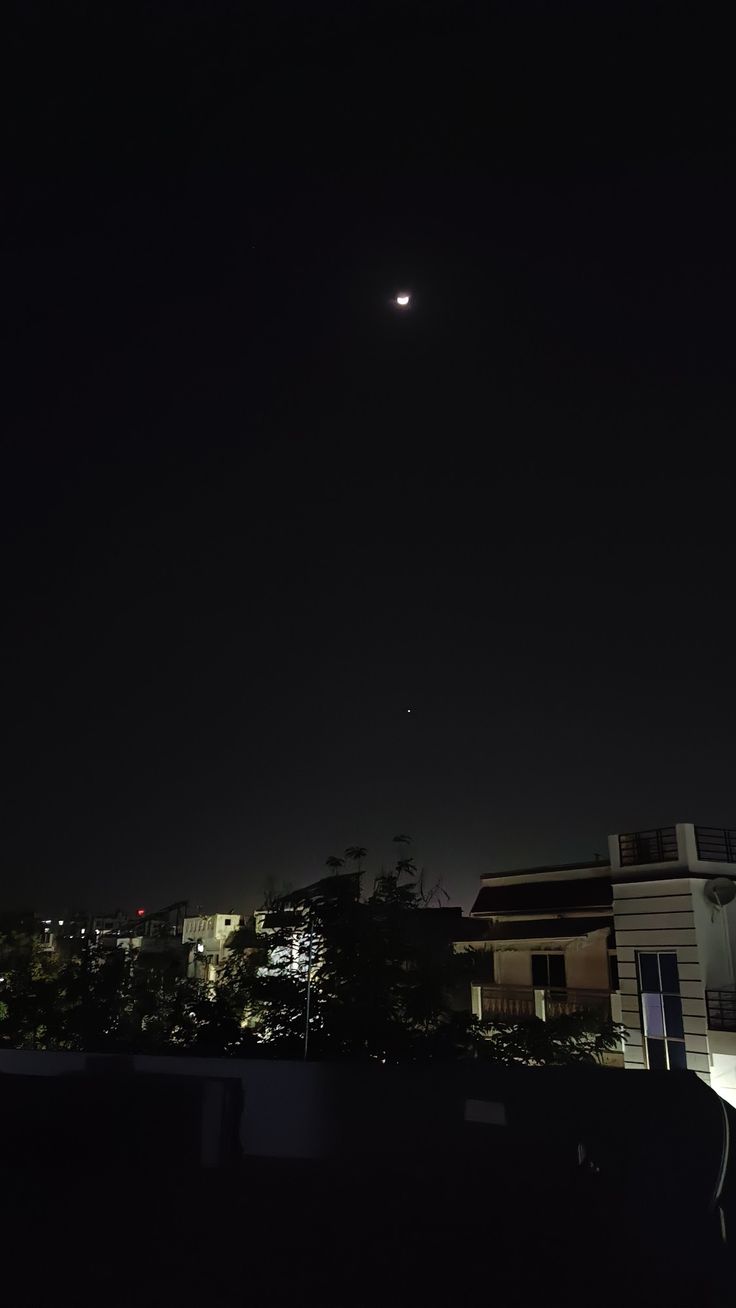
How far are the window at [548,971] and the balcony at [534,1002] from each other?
0.26 metres

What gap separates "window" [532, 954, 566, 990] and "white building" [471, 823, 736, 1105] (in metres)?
0.02

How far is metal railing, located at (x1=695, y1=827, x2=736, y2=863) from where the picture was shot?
1368 cm

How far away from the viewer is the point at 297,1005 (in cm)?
778

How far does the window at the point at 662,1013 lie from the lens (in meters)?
13.1

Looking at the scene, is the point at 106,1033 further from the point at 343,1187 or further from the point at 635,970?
the point at 635,970

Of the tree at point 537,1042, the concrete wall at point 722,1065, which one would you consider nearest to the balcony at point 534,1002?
the concrete wall at point 722,1065

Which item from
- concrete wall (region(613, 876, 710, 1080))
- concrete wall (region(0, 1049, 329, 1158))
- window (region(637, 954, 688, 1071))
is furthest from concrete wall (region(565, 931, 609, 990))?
concrete wall (region(0, 1049, 329, 1158))

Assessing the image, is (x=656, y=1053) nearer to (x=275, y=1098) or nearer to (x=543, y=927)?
(x=543, y=927)

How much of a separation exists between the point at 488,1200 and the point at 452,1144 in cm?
27

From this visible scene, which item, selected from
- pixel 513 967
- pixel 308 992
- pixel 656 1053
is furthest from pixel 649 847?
pixel 308 992

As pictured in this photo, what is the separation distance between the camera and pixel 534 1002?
15227 millimetres

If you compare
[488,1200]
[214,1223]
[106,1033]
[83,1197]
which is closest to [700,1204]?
[488,1200]

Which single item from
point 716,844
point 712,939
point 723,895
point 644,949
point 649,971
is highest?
point 716,844

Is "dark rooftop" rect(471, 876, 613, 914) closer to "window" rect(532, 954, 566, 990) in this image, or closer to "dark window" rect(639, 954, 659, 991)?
"window" rect(532, 954, 566, 990)
